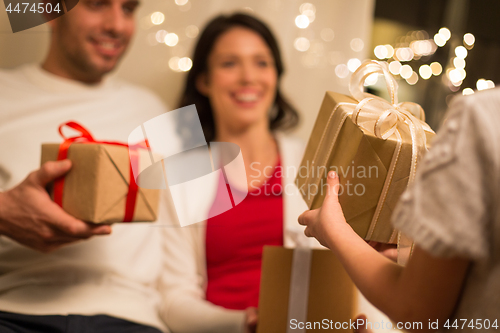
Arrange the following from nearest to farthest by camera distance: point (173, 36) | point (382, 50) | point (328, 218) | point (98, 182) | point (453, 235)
Answer: point (453, 235)
point (328, 218)
point (98, 182)
point (173, 36)
point (382, 50)

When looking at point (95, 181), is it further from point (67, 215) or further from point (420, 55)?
point (420, 55)

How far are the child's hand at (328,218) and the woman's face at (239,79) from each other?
57cm

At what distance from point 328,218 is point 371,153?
0.12 m

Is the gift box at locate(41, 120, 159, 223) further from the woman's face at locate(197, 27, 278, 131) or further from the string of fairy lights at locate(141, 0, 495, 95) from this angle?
the string of fairy lights at locate(141, 0, 495, 95)

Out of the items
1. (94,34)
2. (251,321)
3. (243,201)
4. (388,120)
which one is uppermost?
(94,34)

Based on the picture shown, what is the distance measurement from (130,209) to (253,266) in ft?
1.35

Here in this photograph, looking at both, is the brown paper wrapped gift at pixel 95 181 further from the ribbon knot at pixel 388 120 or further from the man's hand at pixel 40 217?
the ribbon knot at pixel 388 120

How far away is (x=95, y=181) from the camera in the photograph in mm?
697

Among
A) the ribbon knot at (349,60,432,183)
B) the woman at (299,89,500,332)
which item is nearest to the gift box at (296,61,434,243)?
the ribbon knot at (349,60,432,183)

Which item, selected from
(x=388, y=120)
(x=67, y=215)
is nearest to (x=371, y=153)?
(x=388, y=120)

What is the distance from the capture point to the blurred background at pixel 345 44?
1.19 metres

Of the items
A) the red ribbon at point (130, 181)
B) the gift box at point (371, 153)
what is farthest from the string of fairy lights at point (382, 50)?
the gift box at point (371, 153)

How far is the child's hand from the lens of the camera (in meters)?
0.50

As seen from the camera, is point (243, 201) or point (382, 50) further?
point (382, 50)
